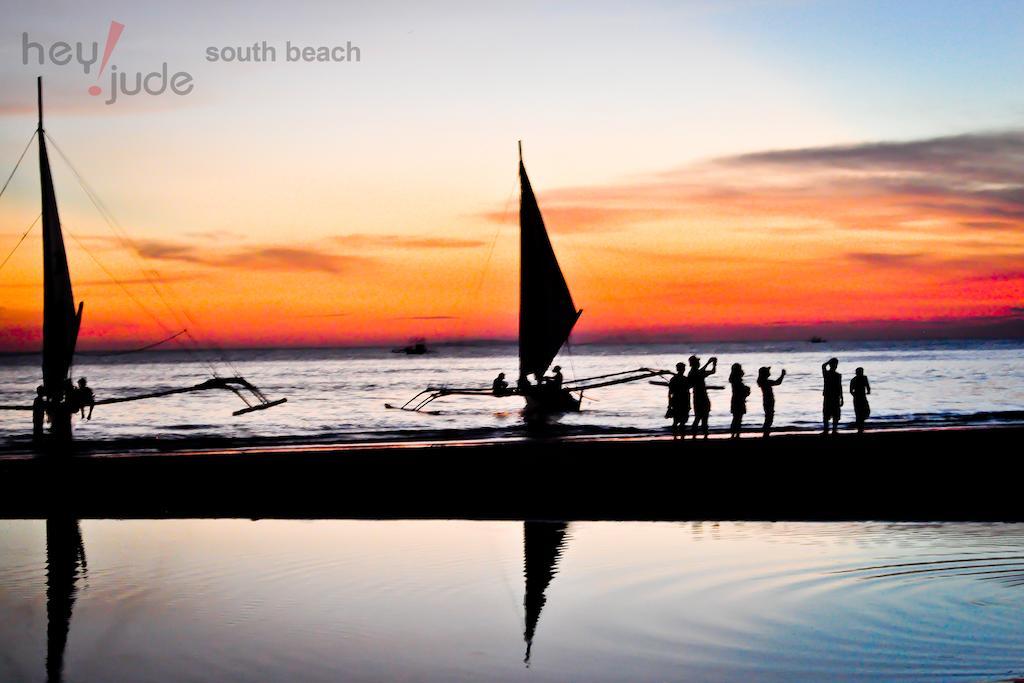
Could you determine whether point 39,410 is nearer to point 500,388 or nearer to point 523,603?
point 500,388

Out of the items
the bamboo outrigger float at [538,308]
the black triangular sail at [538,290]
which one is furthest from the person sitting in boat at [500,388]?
the black triangular sail at [538,290]

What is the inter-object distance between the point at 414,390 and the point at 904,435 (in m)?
59.1

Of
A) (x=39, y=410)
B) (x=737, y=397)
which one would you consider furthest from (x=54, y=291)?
(x=737, y=397)

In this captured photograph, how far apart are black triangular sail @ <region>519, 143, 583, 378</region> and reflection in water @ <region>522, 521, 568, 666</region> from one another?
2568cm

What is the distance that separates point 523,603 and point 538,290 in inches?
1200

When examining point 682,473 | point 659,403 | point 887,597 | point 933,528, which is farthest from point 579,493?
point 659,403

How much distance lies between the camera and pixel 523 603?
10.3 meters

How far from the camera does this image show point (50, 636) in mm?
9492

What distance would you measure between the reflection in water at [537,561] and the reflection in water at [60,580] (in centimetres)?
419

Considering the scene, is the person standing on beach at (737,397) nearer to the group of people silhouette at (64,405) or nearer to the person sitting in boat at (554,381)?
the group of people silhouette at (64,405)

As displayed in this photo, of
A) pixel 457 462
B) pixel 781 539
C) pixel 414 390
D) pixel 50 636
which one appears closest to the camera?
pixel 50 636

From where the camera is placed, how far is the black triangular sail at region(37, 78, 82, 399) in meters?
25.9

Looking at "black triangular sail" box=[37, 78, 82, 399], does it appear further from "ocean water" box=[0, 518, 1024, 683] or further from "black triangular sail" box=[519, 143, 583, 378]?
"black triangular sail" box=[519, 143, 583, 378]

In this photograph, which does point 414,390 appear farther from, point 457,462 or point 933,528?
point 933,528
